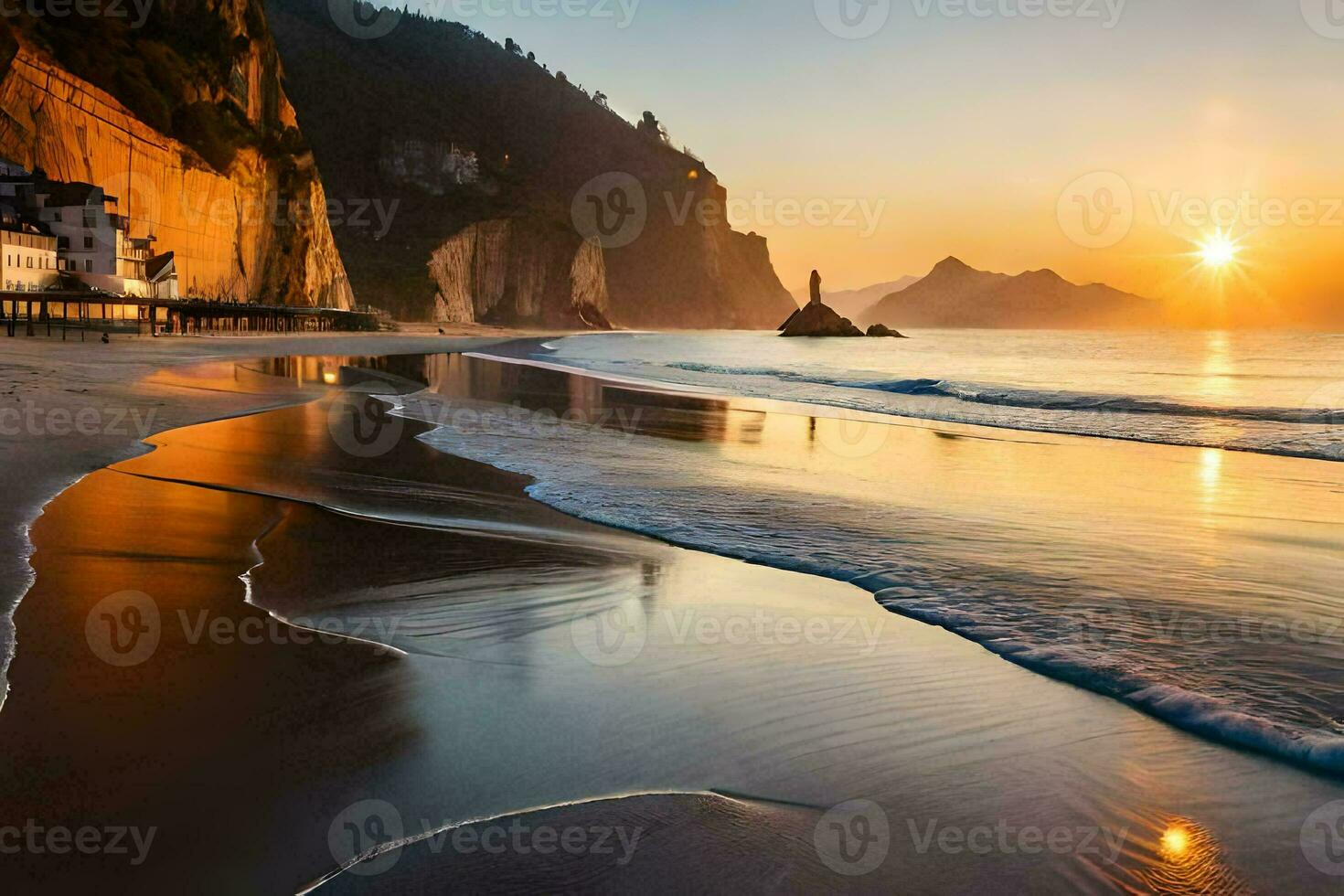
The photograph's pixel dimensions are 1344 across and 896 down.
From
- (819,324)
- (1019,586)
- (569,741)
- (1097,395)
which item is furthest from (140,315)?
(819,324)

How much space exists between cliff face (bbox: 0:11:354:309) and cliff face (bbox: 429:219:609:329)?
39.0m

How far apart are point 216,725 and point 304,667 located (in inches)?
28.2

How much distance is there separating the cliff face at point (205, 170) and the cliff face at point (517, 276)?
3901cm

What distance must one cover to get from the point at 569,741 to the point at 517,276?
14605 cm

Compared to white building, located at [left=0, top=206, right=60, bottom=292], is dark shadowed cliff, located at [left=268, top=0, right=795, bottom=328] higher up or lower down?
higher up

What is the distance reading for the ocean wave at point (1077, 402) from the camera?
22969 mm

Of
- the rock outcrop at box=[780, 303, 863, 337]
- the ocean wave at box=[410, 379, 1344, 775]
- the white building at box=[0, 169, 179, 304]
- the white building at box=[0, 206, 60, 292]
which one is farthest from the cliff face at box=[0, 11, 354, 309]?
the rock outcrop at box=[780, 303, 863, 337]

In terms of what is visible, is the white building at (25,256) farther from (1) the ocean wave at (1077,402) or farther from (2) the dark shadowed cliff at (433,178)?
(2) the dark shadowed cliff at (433,178)

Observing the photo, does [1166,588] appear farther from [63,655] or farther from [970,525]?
[63,655]

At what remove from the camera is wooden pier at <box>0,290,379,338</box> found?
44812mm

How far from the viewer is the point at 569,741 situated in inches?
147

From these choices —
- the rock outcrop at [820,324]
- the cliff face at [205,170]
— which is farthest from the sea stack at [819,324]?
the cliff face at [205,170]

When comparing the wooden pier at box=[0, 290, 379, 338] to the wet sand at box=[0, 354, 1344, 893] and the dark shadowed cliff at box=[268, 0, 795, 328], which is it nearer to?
the wet sand at box=[0, 354, 1344, 893]

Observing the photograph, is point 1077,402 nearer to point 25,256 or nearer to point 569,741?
Result: point 569,741
